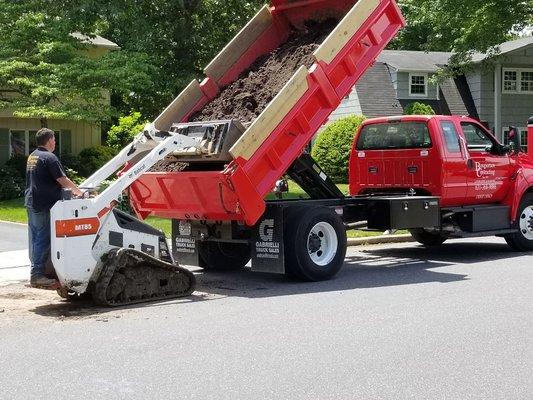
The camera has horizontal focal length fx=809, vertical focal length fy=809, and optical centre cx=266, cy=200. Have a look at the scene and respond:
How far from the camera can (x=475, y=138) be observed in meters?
13.0

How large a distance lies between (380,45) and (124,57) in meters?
14.2

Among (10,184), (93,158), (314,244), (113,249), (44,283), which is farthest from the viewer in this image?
(93,158)

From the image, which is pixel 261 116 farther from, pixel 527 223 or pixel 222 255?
pixel 527 223

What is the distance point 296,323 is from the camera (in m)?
7.95

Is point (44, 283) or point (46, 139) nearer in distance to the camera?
point (44, 283)

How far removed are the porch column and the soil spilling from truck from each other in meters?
26.4

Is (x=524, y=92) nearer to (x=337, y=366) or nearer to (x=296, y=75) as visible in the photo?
(x=296, y=75)

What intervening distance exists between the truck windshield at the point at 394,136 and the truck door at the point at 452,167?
1.02ft

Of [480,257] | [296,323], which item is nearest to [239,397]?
[296,323]

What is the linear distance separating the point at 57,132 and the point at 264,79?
1851 cm

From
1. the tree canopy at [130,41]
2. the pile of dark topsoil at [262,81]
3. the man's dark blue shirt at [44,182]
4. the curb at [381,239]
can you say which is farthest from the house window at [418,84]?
the man's dark blue shirt at [44,182]

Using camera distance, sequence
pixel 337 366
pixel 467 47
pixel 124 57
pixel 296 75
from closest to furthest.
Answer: pixel 337 366 → pixel 296 75 → pixel 124 57 → pixel 467 47

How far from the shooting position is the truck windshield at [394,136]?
40.5 feet

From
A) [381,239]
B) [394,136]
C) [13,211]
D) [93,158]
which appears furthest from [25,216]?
[394,136]
